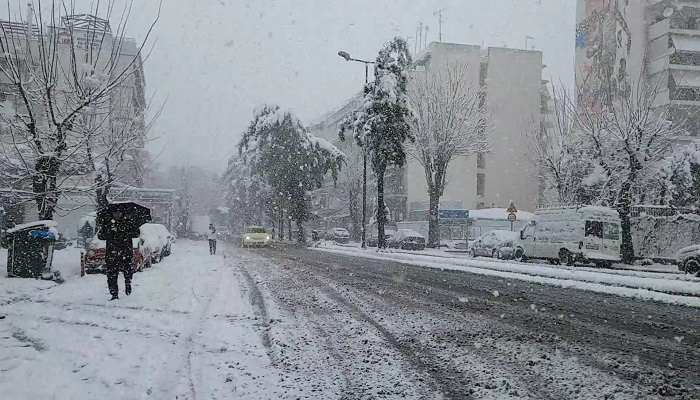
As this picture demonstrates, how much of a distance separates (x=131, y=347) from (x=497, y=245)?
25121mm

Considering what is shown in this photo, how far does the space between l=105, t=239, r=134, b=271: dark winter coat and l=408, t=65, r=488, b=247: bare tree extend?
27.1 meters

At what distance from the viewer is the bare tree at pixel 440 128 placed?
36.5 meters

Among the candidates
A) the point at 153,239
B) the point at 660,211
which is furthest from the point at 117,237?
the point at 660,211

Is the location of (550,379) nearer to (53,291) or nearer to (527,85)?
(53,291)

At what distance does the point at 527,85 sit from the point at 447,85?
95.4 feet

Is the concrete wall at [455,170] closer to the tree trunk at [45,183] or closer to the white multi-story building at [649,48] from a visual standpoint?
the white multi-story building at [649,48]

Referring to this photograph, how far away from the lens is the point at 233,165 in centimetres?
7206

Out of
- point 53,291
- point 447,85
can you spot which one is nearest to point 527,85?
point 447,85

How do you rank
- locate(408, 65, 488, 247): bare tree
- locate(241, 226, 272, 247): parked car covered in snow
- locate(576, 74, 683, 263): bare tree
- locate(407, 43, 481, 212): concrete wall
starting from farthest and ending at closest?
1. locate(407, 43, 481, 212): concrete wall
2. locate(241, 226, 272, 247): parked car covered in snow
3. locate(408, 65, 488, 247): bare tree
4. locate(576, 74, 683, 263): bare tree

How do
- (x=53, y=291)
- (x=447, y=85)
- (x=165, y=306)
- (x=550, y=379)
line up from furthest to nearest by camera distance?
1. (x=447, y=85)
2. (x=53, y=291)
3. (x=165, y=306)
4. (x=550, y=379)

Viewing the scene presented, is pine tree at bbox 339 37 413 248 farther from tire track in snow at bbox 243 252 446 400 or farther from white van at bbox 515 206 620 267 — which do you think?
tire track in snow at bbox 243 252 446 400

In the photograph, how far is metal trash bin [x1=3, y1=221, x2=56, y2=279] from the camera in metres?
12.4

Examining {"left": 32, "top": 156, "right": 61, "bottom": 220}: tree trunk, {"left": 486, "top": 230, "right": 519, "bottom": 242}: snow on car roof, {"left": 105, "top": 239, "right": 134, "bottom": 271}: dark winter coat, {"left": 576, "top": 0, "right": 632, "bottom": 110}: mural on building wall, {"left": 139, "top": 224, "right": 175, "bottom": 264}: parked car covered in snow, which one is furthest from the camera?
{"left": 576, "top": 0, "right": 632, "bottom": 110}: mural on building wall

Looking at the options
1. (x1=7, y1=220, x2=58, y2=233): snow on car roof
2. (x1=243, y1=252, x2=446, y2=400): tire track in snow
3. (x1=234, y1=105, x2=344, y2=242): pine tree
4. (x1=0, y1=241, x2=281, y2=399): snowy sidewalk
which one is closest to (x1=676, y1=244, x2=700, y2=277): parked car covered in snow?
(x1=243, y1=252, x2=446, y2=400): tire track in snow
